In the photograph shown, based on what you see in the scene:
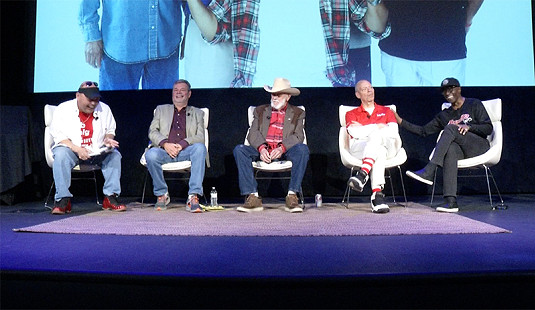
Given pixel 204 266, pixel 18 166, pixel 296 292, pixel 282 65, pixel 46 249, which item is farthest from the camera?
pixel 282 65

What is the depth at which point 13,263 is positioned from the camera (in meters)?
2.57

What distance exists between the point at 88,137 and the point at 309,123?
92.3 inches

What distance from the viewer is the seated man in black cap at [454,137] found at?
489cm

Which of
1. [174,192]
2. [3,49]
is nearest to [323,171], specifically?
[174,192]

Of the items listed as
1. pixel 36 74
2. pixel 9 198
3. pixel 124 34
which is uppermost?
pixel 124 34

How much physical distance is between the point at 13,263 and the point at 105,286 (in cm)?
55

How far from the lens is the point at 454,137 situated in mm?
4969

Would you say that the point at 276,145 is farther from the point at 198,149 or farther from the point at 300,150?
the point at 198,149

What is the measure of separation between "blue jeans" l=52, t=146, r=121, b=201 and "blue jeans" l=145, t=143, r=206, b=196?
298 millimetres

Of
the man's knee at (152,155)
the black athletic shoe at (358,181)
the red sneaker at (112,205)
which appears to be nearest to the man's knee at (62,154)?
the red sneaker at (112,205)

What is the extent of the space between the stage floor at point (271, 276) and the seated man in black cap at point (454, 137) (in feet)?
6.13

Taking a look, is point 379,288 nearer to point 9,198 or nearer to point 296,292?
point 296,292

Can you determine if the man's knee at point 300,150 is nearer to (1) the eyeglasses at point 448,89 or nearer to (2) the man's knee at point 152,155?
(2) the man's knee at point 152,155

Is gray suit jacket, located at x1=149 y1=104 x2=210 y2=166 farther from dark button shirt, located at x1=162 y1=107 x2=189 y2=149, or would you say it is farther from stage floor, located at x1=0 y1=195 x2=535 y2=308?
stage floor, located at x1=0 y1=195 x2=535 y2=308
